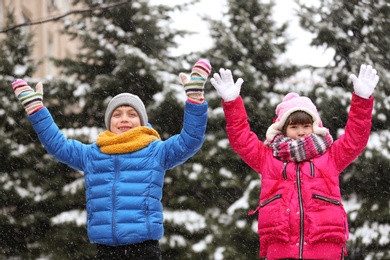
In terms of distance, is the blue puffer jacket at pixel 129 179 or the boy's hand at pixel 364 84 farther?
the blue puffer jacket at pixel 129 179

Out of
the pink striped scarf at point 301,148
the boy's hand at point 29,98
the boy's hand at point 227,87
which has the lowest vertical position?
the pink striped scarf at point 301,148

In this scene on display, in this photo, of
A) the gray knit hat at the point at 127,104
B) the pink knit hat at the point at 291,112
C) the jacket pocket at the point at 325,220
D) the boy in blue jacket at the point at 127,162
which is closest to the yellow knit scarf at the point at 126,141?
the boy in blue jacket at the point at 127,162

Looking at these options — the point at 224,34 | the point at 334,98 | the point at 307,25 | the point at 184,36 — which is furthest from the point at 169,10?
the point at 334,98

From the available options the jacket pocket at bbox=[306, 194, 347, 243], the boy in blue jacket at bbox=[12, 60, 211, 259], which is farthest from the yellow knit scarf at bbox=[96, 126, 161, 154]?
the jacket pocket at bbox=[306, 194, 347, 243]

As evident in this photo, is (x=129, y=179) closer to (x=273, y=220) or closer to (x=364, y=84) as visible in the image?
(x=273, y=220)

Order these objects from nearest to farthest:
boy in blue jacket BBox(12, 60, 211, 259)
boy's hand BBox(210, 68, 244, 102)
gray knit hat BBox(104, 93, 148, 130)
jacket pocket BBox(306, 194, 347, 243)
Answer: jacket pocket BBox(306, 194, 347, 243), boy in blue jacket BBox(12, 60, 211, 259), boy's hand BBox(210, 68, 244, 102), gray knit hat BBox(104, 93, 148, 130)

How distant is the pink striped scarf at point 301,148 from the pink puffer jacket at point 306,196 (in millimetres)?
43

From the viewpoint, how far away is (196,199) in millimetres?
10312

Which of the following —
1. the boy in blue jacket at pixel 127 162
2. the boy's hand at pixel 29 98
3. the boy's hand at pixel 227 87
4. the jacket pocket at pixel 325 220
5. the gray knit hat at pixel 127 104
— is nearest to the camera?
the jacket pocket at pixel 325 220

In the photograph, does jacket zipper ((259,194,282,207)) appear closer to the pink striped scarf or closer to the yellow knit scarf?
Result: the pink striped scarf

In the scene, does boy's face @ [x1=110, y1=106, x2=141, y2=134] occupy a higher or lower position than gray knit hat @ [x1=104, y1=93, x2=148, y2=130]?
lower

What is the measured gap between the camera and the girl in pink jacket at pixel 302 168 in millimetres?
4246

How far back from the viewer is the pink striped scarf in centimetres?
436

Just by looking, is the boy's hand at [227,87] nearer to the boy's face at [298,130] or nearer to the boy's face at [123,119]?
the boy's face at [298,130]
